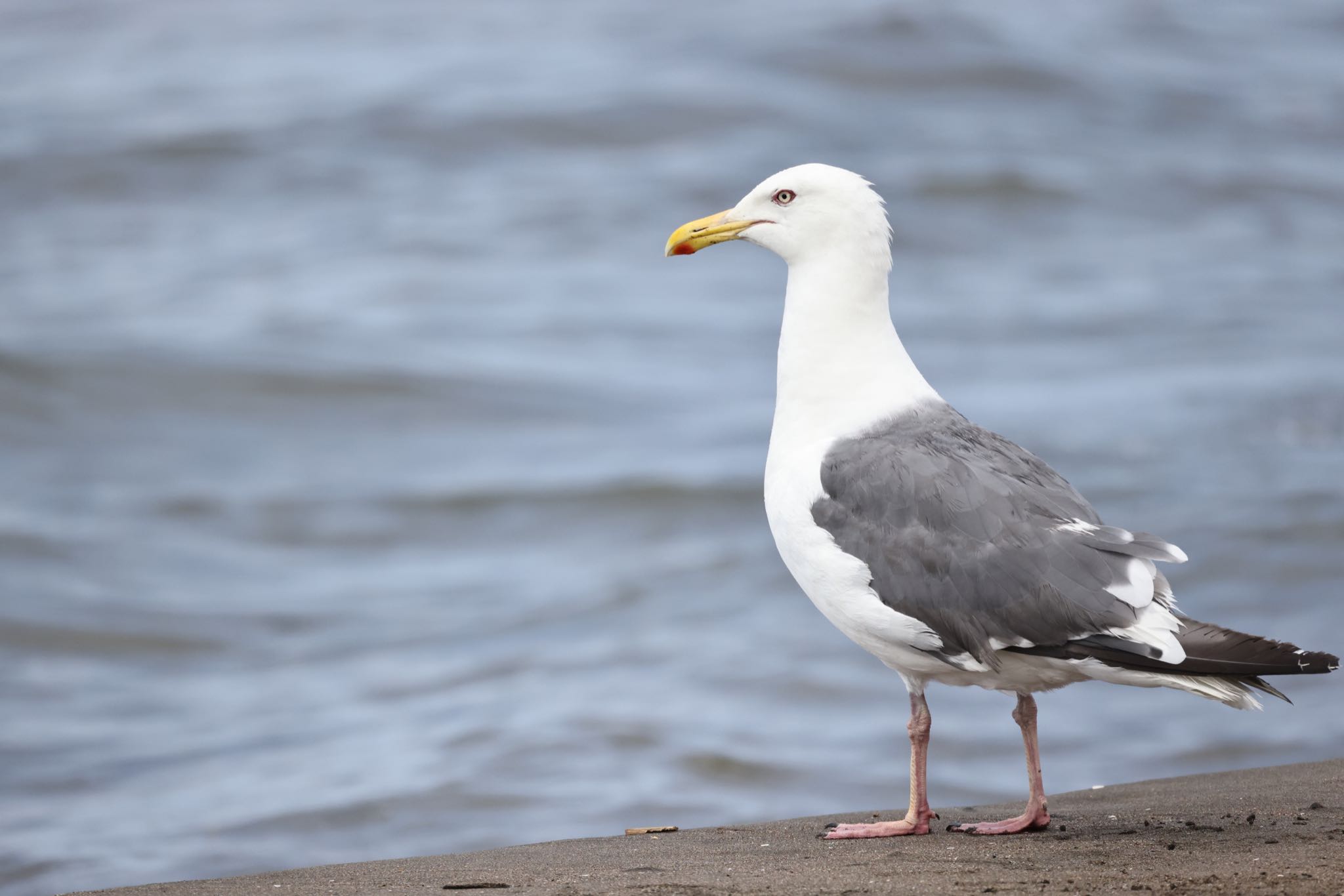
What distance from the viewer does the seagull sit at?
4207 millimetres

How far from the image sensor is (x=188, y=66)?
79.2 ft

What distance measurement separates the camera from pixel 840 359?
5180 millimetres

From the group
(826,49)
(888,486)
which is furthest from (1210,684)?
(826,49)

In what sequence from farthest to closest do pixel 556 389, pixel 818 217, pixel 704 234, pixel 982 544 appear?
1. pixel 556 389
2. pixel 704 234
3. pixel 818 217
4. pixel 982 544

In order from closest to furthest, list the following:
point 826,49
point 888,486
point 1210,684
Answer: point 1210,684 < point 888,486 < point 826,49

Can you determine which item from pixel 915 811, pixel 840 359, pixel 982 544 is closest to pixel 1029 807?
pixel 915 811

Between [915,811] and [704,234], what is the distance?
2131mm

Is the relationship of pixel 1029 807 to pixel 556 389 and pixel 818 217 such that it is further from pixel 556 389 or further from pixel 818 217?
pixel 556 389

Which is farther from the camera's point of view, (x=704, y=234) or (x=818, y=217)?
(x=704, y=234)

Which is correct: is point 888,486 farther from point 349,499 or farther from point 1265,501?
point 349,499

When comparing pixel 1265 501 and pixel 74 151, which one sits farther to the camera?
pixel 74 151

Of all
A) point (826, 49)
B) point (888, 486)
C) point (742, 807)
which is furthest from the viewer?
point (826, 49)

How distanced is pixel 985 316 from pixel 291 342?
7.20 metres

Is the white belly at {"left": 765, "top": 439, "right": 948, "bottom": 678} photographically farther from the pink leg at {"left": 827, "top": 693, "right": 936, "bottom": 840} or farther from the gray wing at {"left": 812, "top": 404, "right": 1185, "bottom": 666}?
the pink leg at {"left": 827, "top": 693, "right": 936, "bottom": 840}
